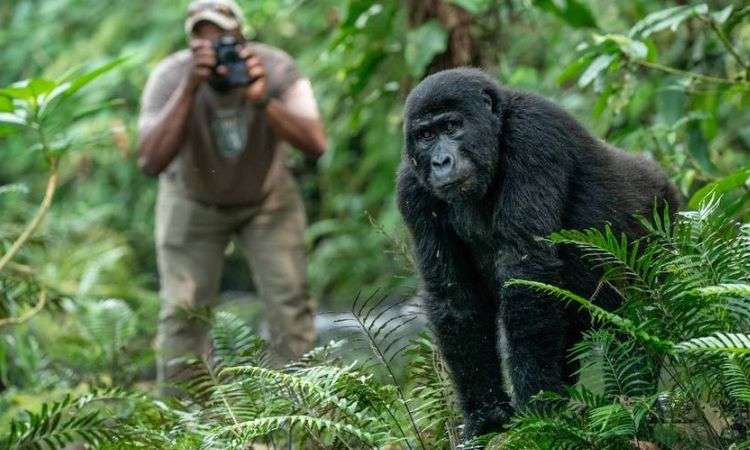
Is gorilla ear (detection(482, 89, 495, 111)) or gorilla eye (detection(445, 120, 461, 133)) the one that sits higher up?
gorilla ear (detection(482, 89, 495, 111))

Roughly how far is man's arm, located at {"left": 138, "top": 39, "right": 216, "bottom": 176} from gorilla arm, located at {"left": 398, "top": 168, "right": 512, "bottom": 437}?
8.79 feet

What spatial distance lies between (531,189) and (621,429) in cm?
113

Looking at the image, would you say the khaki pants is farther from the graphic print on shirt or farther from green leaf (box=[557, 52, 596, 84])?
green leaf (box=[557, 52, 596, 84])

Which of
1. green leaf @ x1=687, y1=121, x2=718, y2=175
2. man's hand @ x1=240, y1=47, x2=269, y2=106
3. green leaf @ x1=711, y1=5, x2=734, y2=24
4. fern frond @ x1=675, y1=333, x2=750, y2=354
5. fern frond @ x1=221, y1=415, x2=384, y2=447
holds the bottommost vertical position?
fern frond @ x1=221, y1=415, x2=384, y2=447

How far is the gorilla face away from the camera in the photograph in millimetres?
4570

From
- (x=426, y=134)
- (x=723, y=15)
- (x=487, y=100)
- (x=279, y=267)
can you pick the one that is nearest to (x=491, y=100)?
(x=487, y=100)

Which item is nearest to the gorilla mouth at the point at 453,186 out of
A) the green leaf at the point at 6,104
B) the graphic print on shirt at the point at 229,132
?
the green leaf at the point at 6,104

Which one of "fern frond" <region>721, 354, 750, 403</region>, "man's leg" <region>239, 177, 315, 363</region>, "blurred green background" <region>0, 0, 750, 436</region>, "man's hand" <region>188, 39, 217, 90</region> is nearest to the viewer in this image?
"fern frond" <region>721, 354, 750, 403</region>

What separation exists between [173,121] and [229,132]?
45cm

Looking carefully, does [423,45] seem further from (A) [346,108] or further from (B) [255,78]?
(A) [346,108]

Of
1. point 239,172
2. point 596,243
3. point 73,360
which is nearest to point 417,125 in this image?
point 596,243

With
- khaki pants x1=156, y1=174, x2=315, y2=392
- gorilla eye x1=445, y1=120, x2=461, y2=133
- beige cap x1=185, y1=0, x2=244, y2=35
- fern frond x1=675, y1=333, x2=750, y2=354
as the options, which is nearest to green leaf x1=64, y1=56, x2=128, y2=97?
gorilla eye x1=445, y1=120, x2=461, y2=133

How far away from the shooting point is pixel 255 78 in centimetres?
723

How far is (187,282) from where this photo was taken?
24.9ft
